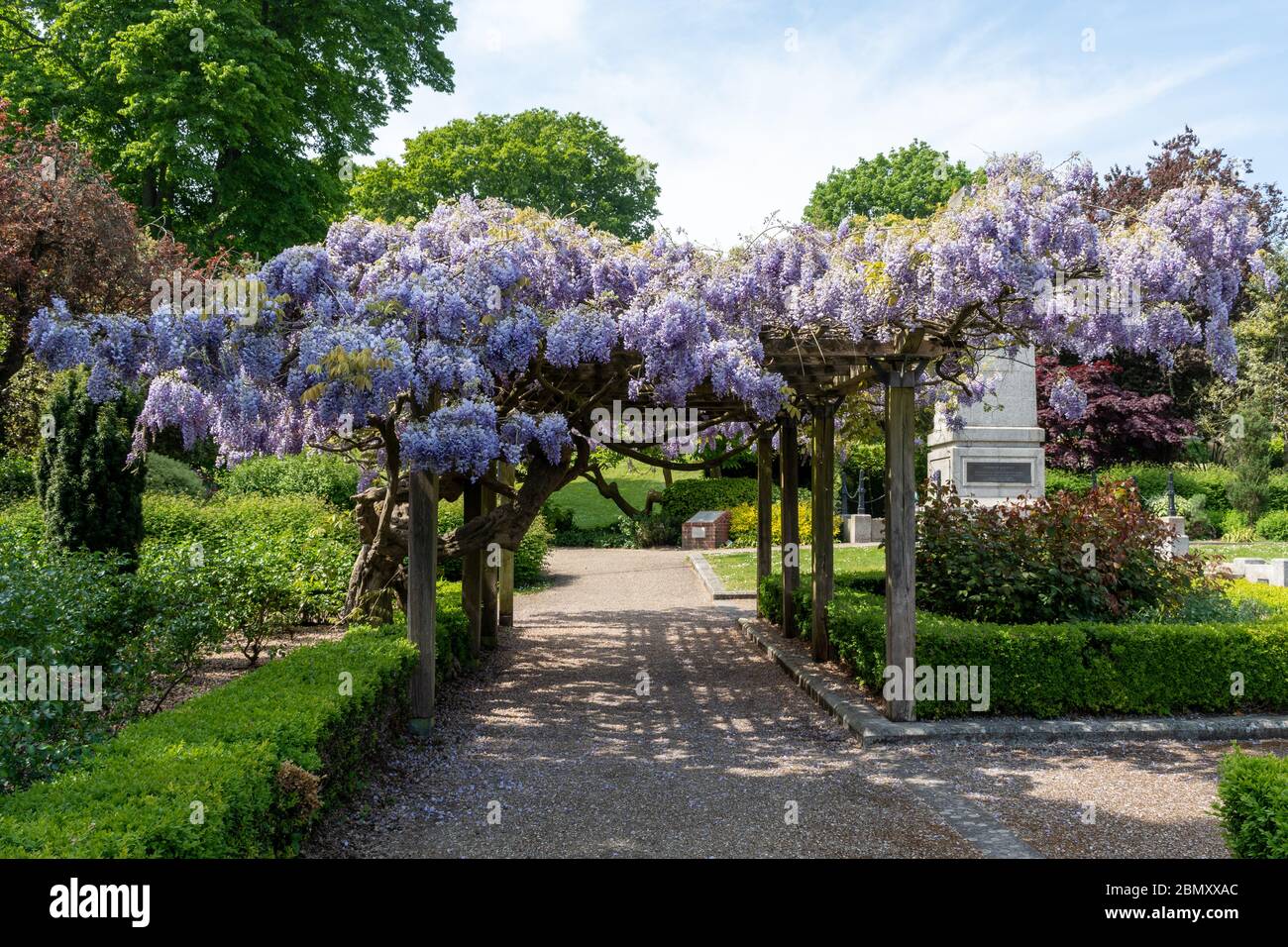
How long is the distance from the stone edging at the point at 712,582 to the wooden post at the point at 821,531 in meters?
5.18

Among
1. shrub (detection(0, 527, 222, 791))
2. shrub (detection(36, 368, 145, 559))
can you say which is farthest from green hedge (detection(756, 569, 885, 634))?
shrub (detection(36, 368, 145, 559))

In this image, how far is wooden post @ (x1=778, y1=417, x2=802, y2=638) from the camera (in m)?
11.8

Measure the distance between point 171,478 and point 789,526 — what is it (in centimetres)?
1221

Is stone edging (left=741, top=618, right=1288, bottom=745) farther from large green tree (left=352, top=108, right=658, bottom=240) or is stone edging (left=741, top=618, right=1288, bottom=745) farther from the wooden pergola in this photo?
large green tree (left=352, top=108, right=658, bottom=240)

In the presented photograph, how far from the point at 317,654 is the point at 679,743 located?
269 cm

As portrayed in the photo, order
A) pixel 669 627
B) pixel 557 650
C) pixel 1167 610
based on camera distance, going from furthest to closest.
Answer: pixel 669 627 < pixel 557 650 < pixel 1167 610

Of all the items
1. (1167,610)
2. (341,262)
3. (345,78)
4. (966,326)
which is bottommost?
(1167,610)

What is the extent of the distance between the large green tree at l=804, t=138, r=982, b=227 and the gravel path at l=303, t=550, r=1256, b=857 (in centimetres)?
3369

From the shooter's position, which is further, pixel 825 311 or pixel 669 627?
pixel 669 627

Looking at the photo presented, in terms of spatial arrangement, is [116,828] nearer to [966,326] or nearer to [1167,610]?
[966,326]

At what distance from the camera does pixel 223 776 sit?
151 inches

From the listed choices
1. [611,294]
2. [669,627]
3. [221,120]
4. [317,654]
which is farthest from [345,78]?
[317,654]
